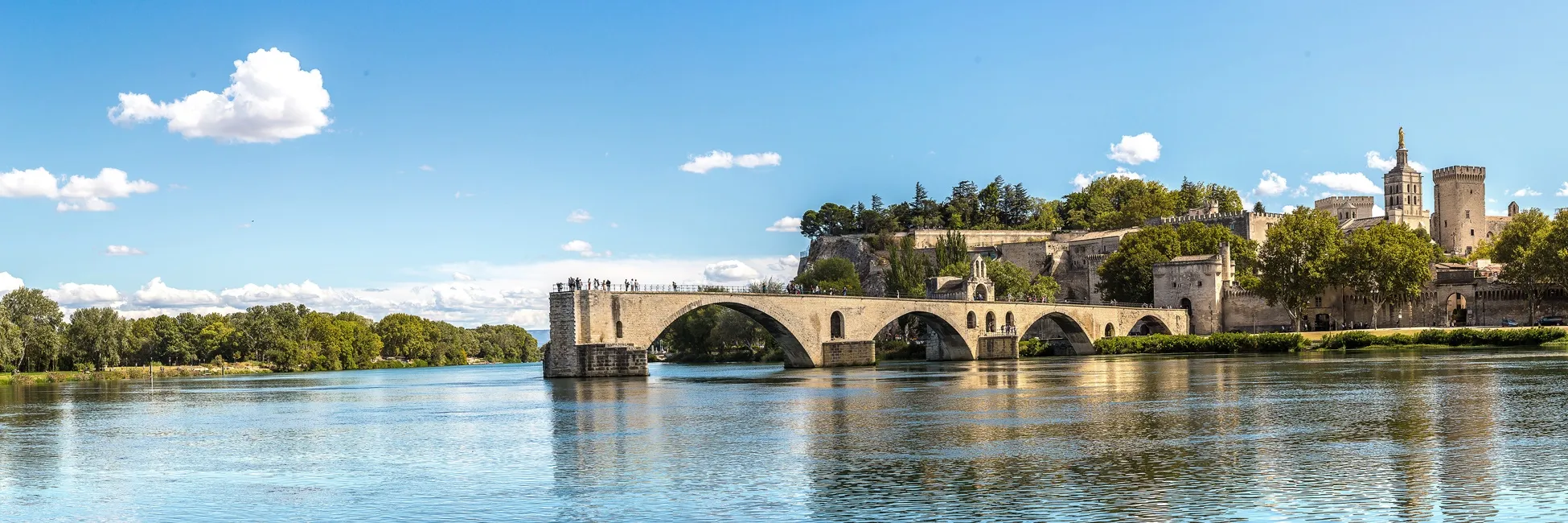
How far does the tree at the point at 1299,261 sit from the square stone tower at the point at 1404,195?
4068 cm

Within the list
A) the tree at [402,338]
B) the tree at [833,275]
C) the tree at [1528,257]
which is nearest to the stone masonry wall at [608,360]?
the tree at [833,275]

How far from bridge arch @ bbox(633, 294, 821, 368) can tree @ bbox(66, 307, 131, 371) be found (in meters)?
40.0

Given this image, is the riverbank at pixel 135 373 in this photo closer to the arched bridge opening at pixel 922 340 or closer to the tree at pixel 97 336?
the tree at pixel 97 336

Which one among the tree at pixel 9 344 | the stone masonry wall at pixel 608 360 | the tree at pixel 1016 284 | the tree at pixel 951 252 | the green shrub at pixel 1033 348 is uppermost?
the tree at pixel 951 252

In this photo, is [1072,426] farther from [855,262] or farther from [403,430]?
[855,262]

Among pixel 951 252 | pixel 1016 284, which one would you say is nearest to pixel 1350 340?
pixel 1016 284

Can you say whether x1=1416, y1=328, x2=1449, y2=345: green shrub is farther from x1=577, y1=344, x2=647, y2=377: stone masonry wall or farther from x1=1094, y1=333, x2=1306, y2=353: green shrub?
x1=577, y1=344, x2=647, y2=377: stone masonry wall

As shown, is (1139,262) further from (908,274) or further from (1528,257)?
(1528,257)

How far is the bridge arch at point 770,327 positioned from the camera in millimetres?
57375

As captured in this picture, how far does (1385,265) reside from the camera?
79.2 metres

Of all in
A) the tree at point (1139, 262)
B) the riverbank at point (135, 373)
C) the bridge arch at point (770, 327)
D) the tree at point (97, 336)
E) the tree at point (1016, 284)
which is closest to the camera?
the bridge arch at point (770, 327)

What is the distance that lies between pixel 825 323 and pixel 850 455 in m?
43.6

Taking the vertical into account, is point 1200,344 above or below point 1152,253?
below

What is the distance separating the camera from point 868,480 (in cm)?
1998
